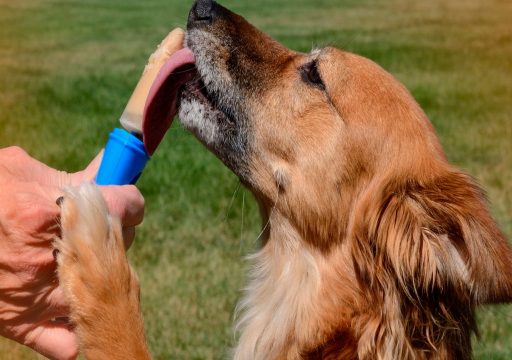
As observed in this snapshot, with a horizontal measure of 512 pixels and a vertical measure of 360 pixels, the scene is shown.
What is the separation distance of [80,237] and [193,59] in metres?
1.05

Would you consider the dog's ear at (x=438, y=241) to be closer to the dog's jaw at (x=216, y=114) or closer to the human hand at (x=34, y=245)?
the dog's jaw at (x=216, y=114)

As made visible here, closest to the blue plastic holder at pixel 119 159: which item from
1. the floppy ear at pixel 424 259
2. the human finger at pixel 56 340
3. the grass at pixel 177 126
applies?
the human finger at pixel 56 340

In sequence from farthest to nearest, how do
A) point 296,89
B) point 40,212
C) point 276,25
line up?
point 276,25 → point 296,89 → point 40,212

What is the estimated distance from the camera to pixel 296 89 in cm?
375

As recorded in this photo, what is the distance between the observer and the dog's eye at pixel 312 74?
12.3ft

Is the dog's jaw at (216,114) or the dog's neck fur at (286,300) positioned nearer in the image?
the dog's neck fur at (286,300)

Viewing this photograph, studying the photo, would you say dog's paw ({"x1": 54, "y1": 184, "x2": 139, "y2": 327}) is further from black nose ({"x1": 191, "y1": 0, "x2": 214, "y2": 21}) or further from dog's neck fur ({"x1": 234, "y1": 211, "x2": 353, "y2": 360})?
black nose ({"x1": 191, "y1": 0, "x2": 214, "y2": 21})

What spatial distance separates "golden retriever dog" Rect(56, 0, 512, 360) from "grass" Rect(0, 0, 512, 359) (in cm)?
54

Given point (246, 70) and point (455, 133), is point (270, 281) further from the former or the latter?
point (455, 133)

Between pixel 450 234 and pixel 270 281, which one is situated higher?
pixel 450 234

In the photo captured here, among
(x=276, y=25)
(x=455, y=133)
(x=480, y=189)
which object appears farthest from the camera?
(x=276, y=25)

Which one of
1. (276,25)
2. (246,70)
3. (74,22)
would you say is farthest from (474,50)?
(246,70)

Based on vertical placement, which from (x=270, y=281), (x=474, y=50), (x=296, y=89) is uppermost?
(x=296, y=89)

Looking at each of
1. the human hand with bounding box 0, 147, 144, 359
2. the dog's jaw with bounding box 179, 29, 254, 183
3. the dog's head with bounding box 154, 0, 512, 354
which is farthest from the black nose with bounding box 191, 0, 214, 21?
the human hand with bounding box 0, 147, 144, 359
